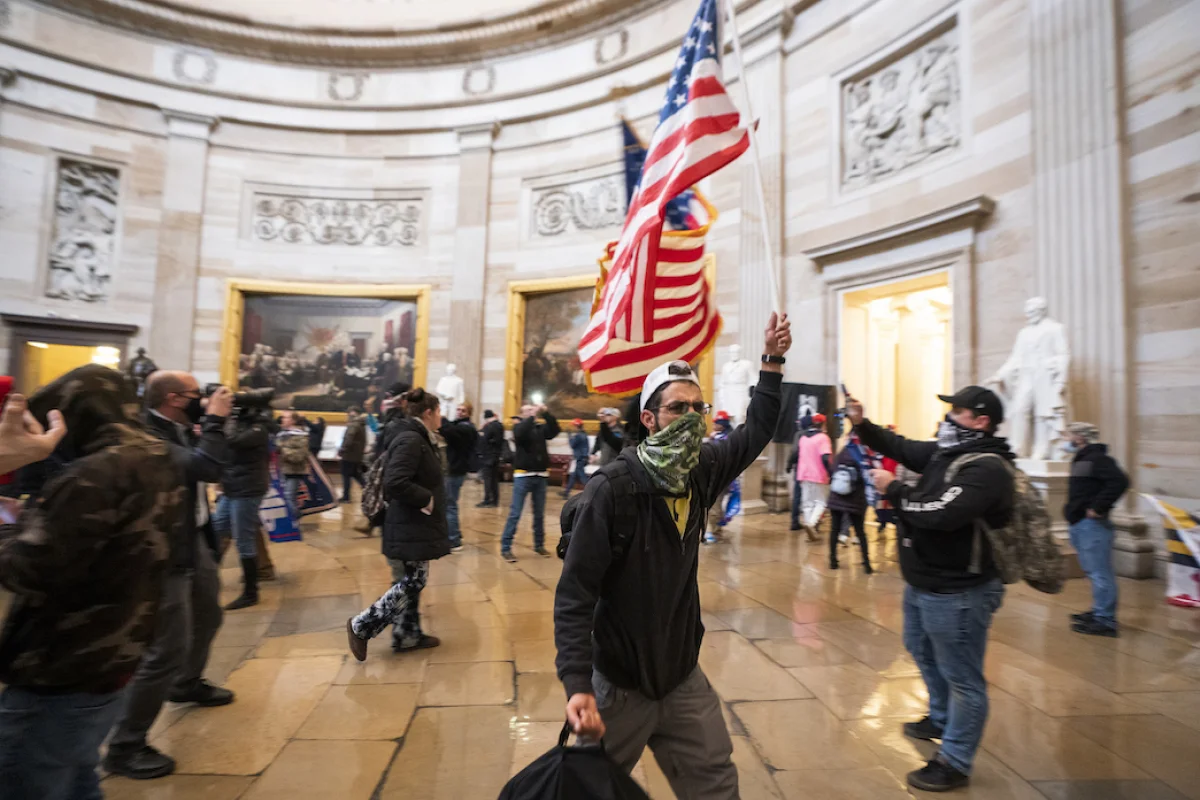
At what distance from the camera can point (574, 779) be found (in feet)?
4.28

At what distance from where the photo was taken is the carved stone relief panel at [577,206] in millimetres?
14625

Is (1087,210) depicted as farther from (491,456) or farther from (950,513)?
(491,456)

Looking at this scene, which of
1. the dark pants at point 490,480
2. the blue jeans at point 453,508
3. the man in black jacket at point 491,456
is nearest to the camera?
the blue jeans at point 453,508

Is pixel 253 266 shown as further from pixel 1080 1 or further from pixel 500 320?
pixel 1080 1

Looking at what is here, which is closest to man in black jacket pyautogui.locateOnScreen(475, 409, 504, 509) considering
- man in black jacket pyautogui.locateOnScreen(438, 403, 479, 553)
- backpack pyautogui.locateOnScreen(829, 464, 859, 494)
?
man in black jacket pyautogui.locateOnScreen(438, 403, 479, 553)

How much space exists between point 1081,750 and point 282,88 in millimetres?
20197

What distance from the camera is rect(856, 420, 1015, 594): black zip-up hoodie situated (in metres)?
2.46

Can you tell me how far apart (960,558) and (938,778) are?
91 centimetres

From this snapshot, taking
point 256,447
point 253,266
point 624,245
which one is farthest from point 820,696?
point 253,266

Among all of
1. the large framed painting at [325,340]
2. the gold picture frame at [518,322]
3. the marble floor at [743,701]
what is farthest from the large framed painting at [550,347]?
the marble floor at [743,701]

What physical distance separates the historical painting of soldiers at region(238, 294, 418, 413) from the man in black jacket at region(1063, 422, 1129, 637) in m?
14.1

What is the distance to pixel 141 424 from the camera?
6.13 feet

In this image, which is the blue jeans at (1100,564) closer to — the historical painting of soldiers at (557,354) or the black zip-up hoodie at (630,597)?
the black zip-up hoodie at (630,597)

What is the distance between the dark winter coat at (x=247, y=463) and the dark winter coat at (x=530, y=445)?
7.82 feet
